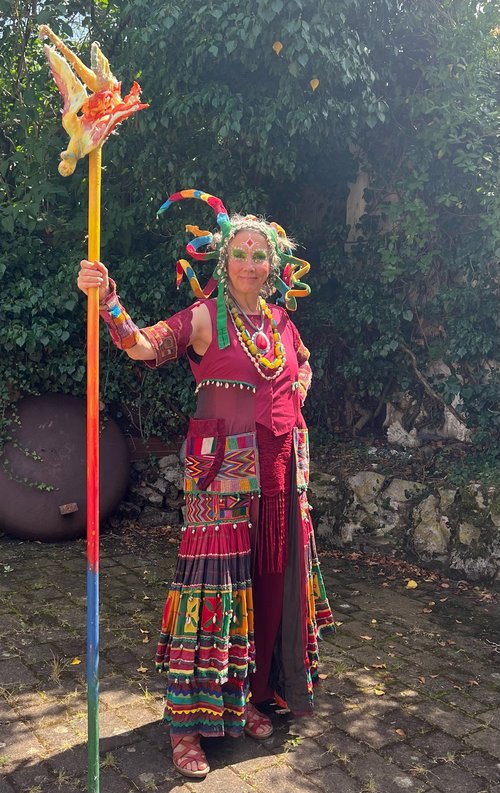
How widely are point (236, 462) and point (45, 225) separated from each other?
3.64 m

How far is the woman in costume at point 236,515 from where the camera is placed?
9.27 feet

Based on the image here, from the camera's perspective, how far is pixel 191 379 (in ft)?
20.7

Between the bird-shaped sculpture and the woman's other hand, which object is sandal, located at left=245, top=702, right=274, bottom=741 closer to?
the woman's other hand

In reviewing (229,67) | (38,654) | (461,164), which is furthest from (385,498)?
(229,67)

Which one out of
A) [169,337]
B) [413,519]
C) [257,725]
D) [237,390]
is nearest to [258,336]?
[237,390]

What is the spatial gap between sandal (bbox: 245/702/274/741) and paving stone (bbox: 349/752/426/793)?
382 mm

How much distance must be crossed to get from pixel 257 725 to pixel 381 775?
0.55m

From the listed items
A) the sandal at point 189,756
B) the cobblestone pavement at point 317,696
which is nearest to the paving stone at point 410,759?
the cobblestone pavement at point 317,696

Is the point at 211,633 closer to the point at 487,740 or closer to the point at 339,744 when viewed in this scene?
the point at 339,744

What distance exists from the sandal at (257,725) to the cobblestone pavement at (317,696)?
0.17 feet

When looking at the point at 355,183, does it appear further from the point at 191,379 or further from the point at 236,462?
the point at 236,462

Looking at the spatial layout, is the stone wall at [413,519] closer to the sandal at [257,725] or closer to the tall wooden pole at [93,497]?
the sandal at [257,725]

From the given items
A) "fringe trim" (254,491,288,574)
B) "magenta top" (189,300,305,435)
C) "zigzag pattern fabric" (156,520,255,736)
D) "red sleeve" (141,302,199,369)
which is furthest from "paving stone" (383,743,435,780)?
"red sleeve" (141,302,199,369)

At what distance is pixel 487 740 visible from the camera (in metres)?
3.07
